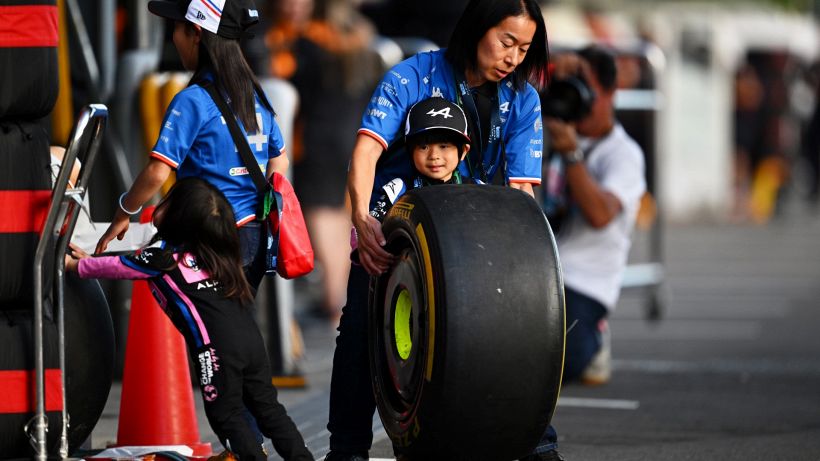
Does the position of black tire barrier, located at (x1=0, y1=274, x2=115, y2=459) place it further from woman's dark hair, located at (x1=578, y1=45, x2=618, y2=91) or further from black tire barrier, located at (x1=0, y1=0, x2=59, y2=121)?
woman's dark hair, located at (x1=578, y1=45, x2=618, y2=91)

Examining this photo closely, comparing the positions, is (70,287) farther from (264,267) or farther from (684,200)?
(684,200)

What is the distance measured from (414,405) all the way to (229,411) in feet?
1.95

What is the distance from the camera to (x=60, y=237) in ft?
16.4

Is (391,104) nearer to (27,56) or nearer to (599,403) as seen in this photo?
(27,56)

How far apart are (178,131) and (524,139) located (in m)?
1.19

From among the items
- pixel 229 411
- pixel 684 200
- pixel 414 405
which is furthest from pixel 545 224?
pixel 684 200

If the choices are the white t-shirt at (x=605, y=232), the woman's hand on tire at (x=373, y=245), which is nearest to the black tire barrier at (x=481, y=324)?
the woman's hand on tire at (x=373, y=245)

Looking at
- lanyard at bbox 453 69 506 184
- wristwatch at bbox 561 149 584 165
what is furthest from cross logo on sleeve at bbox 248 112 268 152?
wristwatch at bbox 561 149 584 165

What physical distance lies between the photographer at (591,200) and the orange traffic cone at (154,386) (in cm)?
253

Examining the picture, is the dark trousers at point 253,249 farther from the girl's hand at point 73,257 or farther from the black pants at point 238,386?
the girl's hand at point 73,257

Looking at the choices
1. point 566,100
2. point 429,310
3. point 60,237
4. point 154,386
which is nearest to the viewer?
point 429,310

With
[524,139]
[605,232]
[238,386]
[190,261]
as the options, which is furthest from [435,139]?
[605,232]

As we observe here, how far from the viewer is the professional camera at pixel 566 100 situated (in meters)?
7.88

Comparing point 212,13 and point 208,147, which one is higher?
point 212,13
